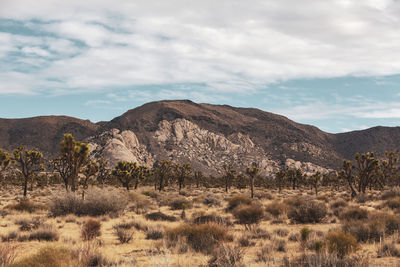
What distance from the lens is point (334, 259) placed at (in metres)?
6.54

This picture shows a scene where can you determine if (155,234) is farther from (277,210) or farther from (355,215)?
(355,215)

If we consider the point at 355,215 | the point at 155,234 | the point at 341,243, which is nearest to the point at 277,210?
the point at 355,215

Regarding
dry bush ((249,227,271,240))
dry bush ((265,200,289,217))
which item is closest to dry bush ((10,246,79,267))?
dry bush ((249,227,271,240))

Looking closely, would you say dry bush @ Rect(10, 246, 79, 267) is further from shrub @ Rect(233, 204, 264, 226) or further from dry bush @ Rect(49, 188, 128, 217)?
dry bush @ Rect(49, 188, 128, 217)

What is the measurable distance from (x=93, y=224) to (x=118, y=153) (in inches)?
4870

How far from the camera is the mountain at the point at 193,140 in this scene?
150m

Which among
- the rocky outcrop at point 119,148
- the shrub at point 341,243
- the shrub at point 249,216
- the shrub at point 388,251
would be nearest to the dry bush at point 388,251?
the shrub at point 388,251

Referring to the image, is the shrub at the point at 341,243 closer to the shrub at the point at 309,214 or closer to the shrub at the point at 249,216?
the shrub at the point at 249,216

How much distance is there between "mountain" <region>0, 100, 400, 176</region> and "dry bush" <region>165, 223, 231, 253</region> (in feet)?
396

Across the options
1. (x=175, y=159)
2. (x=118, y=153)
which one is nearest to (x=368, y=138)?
(x=175, y=159)

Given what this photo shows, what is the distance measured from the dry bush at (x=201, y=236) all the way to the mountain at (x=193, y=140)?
120851mm

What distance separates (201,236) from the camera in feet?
34.0

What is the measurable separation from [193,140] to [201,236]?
156 meters

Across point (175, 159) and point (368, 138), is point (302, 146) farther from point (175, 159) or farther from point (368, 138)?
point (175, 159)
